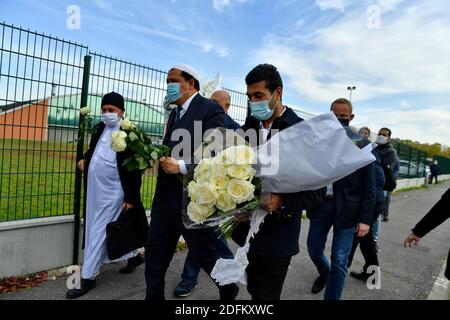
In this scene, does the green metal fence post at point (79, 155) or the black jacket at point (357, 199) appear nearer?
the black jacket at point (357, 199)

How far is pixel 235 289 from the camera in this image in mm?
3219

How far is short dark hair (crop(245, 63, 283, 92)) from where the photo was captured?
2.21 m

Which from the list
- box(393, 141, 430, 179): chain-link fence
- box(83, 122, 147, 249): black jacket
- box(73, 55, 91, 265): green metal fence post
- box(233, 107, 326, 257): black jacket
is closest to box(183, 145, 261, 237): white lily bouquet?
box(233, 107, 326, 257): black jacket

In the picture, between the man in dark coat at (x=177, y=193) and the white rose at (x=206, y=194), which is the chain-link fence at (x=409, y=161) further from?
the white rose at (x=206, y=194)

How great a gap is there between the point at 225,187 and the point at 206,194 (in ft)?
0.35

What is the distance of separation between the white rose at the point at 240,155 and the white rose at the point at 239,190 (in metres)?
0.10

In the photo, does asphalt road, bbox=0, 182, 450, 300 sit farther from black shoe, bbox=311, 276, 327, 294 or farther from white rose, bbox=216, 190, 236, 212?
white rose, bbox=216, 190, 236, 212

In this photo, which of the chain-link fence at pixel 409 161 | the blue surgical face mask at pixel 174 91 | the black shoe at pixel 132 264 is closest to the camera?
the blue surgical face mask at pixel 174 91

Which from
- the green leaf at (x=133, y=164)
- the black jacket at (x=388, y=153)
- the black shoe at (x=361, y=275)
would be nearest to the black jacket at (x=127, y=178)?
the green leaf at (x=133, y=164)

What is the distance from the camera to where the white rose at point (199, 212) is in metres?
1.80

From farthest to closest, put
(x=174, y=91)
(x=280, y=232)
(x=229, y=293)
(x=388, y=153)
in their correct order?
(x=388, y=153), (x=229, y=293), (x=174, y=91), (x=280, y=232)

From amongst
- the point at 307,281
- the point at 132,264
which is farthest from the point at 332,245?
the point at 132,264

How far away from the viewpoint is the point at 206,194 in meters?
1.73

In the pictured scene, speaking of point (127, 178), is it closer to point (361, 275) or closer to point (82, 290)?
point (82, 290)
